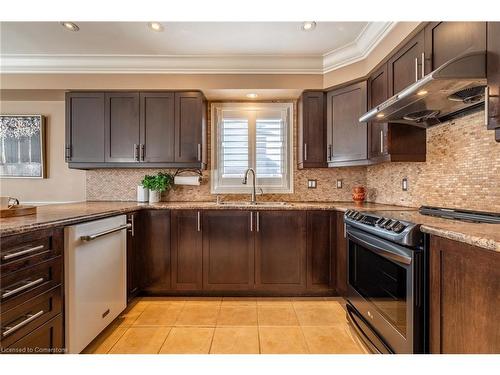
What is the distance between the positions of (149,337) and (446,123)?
9.41 feet

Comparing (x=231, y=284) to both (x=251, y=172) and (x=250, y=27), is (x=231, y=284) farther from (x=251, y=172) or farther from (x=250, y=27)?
(x=250, y=27)

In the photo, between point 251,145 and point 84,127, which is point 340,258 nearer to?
point 251,145

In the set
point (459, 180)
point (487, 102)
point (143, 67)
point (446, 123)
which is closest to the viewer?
point (487, 102)

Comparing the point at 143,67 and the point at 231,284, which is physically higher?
the point at 143,67

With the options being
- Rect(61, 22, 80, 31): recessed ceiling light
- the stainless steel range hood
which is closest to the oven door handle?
the stainless steel range hood

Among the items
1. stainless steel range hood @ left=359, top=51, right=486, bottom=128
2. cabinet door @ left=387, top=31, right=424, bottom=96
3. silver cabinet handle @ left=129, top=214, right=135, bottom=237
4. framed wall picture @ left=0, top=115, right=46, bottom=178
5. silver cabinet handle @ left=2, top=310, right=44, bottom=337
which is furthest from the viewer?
framed wall picture @ left=0, top=115, right=46, bottom=178

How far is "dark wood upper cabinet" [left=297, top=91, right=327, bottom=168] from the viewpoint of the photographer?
297 cm

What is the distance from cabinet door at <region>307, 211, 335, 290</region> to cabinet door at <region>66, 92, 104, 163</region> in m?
2.48

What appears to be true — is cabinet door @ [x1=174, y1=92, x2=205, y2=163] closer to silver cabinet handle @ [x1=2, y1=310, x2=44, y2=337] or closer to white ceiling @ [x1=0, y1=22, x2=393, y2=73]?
white ceiling @ [x1=0, y1=22, x2=393, y2=73]

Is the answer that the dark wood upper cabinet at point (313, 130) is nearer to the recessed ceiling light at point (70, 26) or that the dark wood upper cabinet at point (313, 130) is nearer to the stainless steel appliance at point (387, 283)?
the stainless steel appliance at point (387, 283)

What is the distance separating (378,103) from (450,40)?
0.88 meters

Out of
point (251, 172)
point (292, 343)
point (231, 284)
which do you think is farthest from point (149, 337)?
point (251, 172)

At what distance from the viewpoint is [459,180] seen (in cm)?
188

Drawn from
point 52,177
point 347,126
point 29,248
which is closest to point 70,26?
point 52,177
